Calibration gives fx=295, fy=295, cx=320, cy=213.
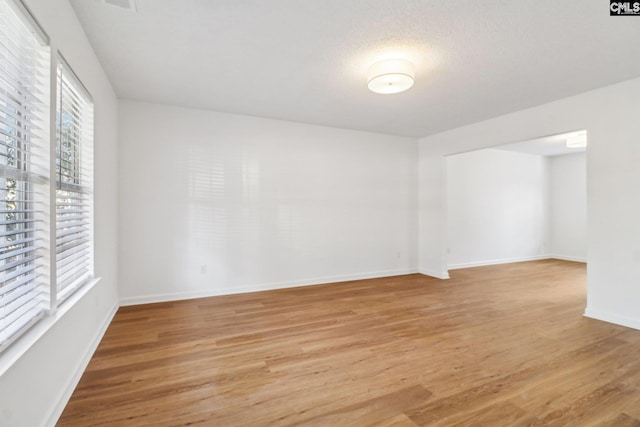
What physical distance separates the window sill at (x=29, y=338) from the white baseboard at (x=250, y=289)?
1.86 metres

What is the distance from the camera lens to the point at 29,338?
146 centimetres

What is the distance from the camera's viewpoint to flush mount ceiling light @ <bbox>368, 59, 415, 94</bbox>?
2574 millimetres

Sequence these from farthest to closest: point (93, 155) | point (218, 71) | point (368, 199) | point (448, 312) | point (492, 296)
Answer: point (368, 199), point (492, 296), point (448, 312), point (218, 71), point (93, 155)

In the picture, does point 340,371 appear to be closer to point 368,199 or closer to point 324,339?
point 324,339

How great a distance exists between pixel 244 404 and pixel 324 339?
107 centimetres

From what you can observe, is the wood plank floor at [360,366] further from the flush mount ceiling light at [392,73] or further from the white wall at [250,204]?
the flush mount ceiling light at [392,73]

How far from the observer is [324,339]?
110 inches

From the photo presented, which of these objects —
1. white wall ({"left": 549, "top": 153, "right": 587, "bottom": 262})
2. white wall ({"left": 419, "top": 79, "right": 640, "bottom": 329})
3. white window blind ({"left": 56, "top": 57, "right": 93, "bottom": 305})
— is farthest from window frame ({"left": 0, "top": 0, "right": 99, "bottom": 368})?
white wall ({"left": 549, "top": 153, "right": 587, "bottom": 262})

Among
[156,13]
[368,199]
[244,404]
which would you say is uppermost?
[156,13]

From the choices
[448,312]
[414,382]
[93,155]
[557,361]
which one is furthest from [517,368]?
[93,155]

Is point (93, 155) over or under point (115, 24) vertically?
under

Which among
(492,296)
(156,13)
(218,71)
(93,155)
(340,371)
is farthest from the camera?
(492,296)

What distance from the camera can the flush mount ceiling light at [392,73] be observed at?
257 cm

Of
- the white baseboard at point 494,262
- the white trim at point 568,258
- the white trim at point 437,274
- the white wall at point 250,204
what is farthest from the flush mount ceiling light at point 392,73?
the white trim at point 568,258
